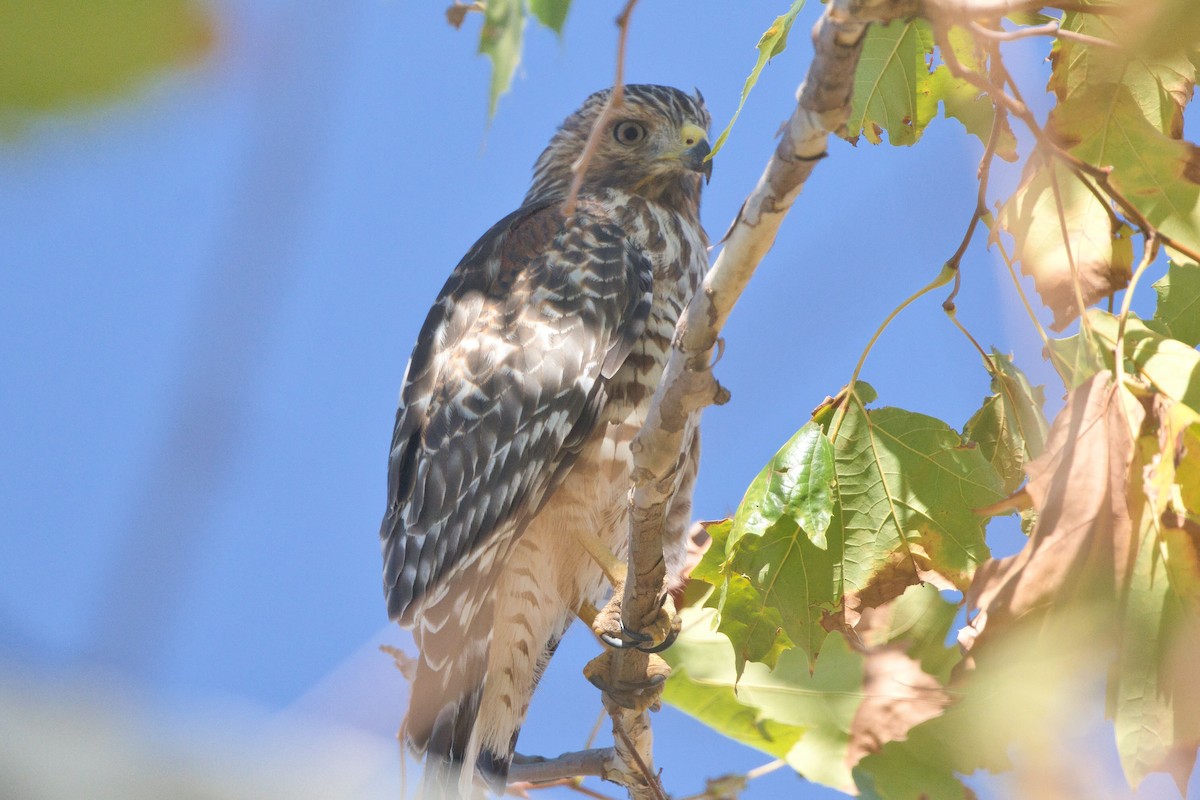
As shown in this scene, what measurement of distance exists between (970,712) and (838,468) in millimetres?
700

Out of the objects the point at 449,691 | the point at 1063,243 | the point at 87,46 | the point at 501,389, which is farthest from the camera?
the point at 501,389

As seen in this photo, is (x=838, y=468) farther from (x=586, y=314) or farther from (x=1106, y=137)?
(x=586, y=314)

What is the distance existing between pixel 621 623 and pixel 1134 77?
75.1 inches

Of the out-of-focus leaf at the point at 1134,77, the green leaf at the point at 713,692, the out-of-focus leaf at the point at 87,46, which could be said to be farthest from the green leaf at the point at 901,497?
the out-of-focus leaf at the point at 87,46

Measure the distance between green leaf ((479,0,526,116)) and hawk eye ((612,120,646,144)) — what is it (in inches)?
127

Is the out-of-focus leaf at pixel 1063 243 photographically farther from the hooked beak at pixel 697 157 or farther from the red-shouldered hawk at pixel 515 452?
the hooked beak at pixel 697 157

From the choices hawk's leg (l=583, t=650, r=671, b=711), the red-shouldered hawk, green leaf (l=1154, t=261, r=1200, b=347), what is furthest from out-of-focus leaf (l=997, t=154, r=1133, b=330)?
hawk's leg (l=583, t=650, r=671, b=711)

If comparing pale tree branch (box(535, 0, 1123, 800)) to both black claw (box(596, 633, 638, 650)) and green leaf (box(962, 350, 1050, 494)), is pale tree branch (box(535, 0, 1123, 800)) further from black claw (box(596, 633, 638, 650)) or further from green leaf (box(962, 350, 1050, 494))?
green leaf (box(962, 350, 1050, 494))

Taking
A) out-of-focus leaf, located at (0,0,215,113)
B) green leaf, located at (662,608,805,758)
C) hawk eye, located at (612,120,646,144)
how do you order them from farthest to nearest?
1. hawk eye, located at (612,120,646,144)
2. green leaf, located at (662,608,805,758)
3. out-of-focus leaf, located at (0,0,215,113)

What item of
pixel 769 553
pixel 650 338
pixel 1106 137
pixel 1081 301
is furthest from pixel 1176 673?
pixel 650 338

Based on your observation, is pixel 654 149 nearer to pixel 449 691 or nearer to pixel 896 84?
pixel 896 84

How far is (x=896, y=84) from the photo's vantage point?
288 centimetres

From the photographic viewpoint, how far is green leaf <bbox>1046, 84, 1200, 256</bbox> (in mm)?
2418

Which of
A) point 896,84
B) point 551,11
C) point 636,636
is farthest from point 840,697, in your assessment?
point 551,11
